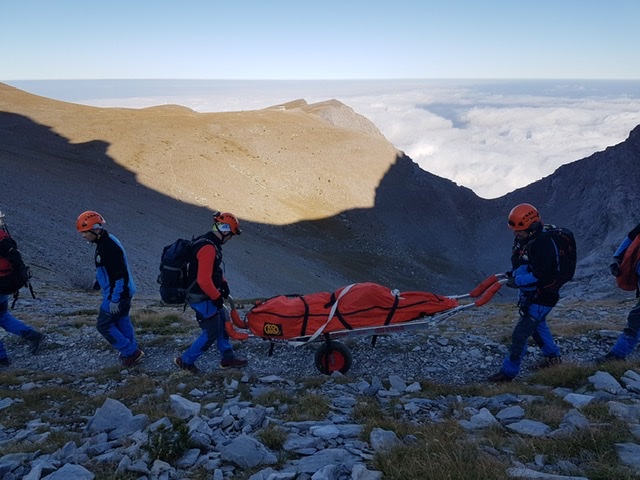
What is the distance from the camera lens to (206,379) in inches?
334

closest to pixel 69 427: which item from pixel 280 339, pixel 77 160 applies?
pixel 280 339

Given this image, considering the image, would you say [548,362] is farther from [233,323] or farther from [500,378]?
[233,323]

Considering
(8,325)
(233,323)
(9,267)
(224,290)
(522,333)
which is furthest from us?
(8,325)

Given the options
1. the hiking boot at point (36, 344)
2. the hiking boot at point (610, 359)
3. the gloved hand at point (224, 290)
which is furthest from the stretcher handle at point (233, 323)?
the hiking boot at point (610, 359)

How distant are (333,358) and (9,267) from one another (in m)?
6.86

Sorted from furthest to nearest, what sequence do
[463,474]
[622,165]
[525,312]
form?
[622,165] → [525,312] → [463,474]

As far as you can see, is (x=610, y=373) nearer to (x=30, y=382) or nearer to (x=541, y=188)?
(x=30, y=382)

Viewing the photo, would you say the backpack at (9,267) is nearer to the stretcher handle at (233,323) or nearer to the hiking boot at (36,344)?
the hiking boot at (36,344)

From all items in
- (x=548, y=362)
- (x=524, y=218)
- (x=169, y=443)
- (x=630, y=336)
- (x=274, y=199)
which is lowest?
(x=274, y=199)

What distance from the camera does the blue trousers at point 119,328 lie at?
362 inches

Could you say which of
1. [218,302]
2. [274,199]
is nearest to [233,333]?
[218,302]

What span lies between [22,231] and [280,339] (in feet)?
74.4

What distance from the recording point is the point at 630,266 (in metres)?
8.65

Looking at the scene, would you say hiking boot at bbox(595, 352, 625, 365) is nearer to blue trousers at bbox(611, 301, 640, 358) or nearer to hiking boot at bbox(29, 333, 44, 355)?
blue trousers at bbox(611, 301, 640, 358)
